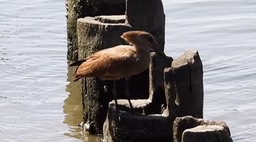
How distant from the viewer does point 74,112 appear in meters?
8.52

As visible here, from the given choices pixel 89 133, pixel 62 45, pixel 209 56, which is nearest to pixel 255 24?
pixel 209 56

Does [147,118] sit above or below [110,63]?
below

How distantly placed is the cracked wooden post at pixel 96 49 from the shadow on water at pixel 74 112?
0.33 feet

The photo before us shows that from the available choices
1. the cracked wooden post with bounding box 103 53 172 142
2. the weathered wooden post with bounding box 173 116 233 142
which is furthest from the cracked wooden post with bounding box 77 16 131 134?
the weathered wooden post with bounding box 173 116 233 142

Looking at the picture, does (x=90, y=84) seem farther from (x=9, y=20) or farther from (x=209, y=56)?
(x=9, y=20)

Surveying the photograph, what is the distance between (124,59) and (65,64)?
333 cm

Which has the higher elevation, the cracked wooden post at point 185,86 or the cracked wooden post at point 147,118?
the cracked wooden post at point 185,86

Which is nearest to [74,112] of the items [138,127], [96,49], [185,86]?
[96,49]

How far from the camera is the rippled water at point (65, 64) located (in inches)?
318

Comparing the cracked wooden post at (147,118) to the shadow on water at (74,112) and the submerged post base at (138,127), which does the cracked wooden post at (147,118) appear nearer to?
the submerged post base at (138,127)

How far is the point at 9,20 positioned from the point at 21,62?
2.13 meters

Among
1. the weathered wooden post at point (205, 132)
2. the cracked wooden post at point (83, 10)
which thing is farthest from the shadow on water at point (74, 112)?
the weathered wooden post at point (205, 132)

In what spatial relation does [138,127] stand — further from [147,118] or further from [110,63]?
[110,63]

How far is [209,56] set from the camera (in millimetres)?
10234
